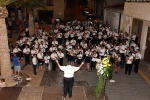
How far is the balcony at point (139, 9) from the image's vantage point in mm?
13781

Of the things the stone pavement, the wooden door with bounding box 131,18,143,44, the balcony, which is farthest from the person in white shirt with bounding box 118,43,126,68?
the wooden door with bounding box 131,18,143,44

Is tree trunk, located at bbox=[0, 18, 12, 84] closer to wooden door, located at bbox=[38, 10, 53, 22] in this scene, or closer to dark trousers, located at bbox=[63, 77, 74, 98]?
dark trousers, located at bbox=[63, 77, 74, 98]

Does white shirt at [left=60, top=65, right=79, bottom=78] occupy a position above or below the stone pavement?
above

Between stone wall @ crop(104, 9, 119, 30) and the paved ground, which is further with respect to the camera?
stone wall @ crop(104, 9, 119, 30)

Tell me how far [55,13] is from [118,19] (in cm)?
1489

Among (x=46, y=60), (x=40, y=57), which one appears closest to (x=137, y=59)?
(x=46, y=60)

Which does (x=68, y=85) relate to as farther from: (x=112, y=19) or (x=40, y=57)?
(x=112, y=19)

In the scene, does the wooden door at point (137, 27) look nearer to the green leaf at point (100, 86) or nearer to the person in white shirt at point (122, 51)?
the person in white shirt at point (122, 51)

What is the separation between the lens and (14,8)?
94.4 feet

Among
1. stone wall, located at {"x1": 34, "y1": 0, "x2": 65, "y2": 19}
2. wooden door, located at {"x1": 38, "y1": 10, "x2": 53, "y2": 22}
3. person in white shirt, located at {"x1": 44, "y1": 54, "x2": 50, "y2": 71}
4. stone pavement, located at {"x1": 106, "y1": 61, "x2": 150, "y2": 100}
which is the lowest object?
stone pavement, located at {"x1": 106, "y1": 61, "x2": 150, "y2": 100}

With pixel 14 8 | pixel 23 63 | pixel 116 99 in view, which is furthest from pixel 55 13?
pixel 116 99

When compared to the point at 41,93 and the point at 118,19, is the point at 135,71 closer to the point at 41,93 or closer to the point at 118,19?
the point at 41,93

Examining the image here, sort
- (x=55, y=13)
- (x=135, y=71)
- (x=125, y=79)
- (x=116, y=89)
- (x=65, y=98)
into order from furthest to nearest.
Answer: (x=55, y=13) → (x=135, y=71) → (x=125, y=79) → (x=116, y=89) → (x=65, y=98)

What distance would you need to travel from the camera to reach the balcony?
13781mm
